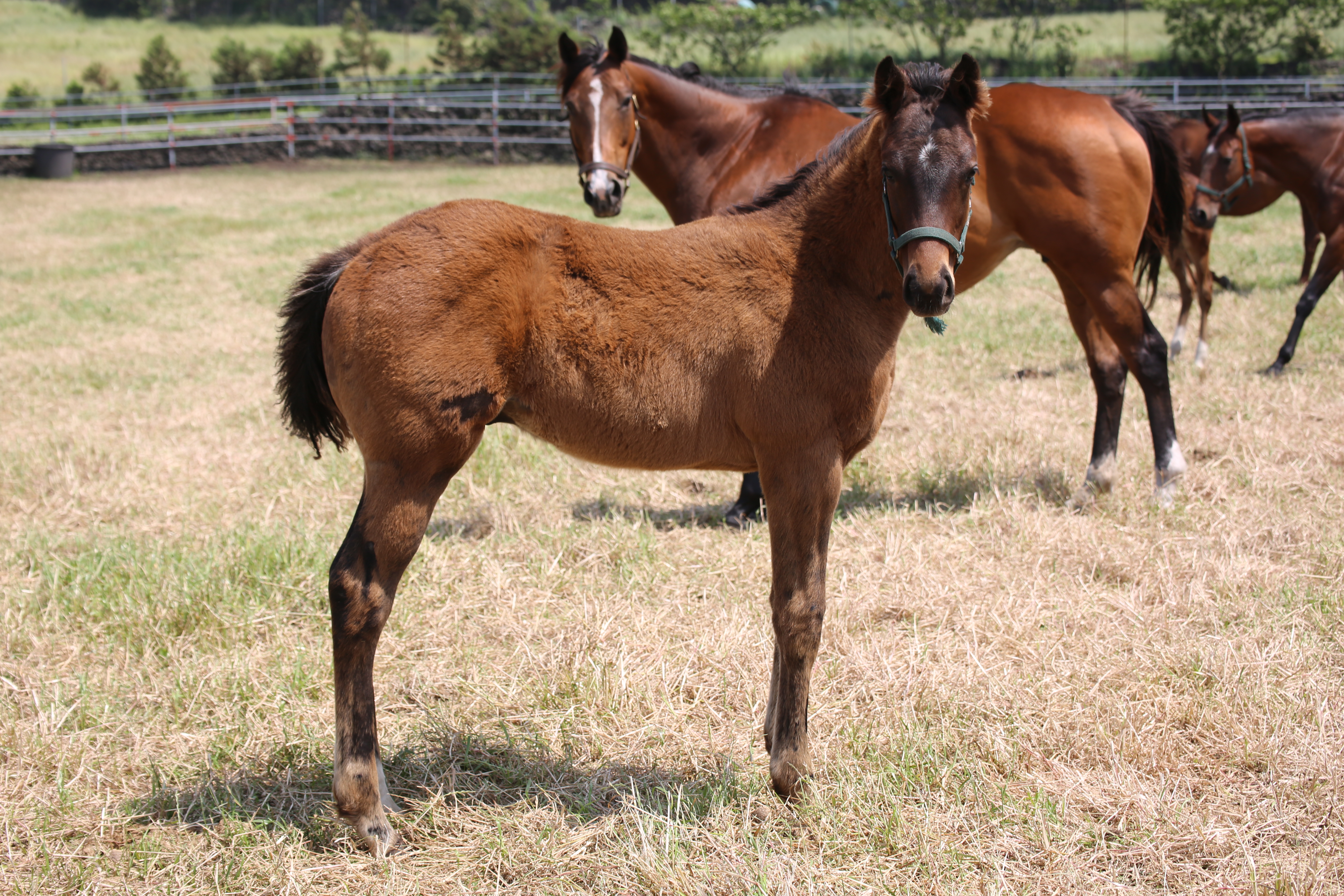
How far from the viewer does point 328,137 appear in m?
26.8

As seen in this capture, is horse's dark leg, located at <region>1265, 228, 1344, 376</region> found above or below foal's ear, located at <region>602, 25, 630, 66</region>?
below

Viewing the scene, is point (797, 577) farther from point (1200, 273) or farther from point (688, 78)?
point (1200, 273)

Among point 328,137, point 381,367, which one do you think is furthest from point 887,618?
point 328,137

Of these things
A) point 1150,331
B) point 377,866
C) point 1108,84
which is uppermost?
point 1108,84

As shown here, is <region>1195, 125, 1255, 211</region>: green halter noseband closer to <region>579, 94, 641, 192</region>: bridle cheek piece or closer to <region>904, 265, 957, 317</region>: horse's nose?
<region>579, 94, 641, 192</region>: bridle cheek piece

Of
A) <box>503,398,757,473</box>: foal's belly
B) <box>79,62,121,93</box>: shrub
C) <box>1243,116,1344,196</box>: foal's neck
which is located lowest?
<box>503,398,757,473</box>: foal's belly

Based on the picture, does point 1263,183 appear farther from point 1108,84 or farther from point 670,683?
point 1108,84

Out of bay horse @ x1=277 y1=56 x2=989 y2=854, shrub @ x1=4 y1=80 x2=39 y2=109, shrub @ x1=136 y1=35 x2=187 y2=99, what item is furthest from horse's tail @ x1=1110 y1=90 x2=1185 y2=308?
shrub @ x1=136 y1=35 x2=187 y2=99

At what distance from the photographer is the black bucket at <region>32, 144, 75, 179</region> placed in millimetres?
22734

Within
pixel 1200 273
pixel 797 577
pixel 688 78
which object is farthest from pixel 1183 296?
pixel 797 577

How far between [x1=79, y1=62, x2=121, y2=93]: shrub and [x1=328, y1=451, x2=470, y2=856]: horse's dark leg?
41.8 meters

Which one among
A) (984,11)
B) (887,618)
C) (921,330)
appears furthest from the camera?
Result: (984,11)

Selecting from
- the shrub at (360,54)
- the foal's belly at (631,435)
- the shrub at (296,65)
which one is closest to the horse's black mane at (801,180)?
the foal's belly at (631,435)

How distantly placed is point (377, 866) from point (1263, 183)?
1126cm
